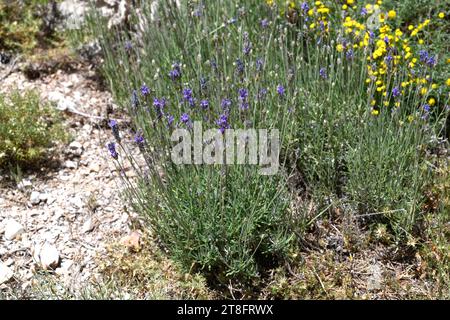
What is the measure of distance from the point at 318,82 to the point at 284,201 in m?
0.79

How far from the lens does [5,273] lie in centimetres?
317

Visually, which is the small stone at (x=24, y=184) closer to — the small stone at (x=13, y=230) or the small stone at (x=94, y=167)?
the small stone at (x=13, y=230)

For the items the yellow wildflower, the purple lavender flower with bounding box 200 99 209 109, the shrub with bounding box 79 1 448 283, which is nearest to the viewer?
the purple lavender flower with bounding box 200 99 209 109

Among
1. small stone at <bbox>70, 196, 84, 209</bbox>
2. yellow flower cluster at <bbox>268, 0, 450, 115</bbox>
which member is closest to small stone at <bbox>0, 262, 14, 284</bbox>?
small stone at <bbox>70, 196, 84, 209</bbox>

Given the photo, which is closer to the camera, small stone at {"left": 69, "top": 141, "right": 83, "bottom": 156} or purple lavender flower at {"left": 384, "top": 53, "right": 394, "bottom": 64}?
purple lavender flower at {"left": 384, "top": 53, "right": 394, "bottom": 64}

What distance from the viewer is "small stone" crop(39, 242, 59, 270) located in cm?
324

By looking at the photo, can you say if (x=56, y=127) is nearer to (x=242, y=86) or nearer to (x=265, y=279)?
(x=242, y=86)

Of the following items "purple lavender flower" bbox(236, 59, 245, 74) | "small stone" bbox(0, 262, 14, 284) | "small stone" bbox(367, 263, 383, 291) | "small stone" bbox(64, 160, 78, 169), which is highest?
"purple lavender flower" bbox(236, 59, 245, 74)

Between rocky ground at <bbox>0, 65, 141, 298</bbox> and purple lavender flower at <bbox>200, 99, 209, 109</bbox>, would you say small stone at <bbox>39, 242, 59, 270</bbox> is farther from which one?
purple lavender flower at <bbox>200, 99, 209, 109</bbox>

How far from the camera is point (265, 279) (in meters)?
3.16

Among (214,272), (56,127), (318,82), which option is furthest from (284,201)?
(56,127)

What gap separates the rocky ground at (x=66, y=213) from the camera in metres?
3.25

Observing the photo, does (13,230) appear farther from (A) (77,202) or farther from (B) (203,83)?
(B) (203,83)

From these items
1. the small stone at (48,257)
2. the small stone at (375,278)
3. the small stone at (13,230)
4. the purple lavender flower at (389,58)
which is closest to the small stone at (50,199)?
the small stone at (13,230)
